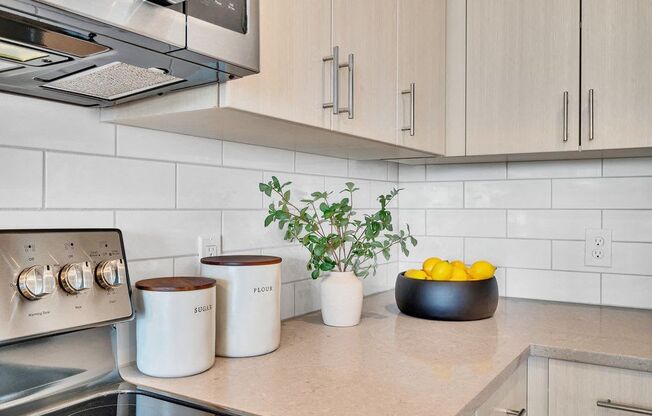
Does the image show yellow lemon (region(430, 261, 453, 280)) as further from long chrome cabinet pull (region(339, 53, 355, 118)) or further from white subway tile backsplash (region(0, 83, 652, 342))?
long chrome cabinet pull (region(339, 53, 355, 118))

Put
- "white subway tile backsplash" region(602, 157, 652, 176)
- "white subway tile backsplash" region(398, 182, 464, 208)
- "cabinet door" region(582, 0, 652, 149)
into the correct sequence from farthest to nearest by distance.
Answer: "white subway tile backsplash" region(398, 182, 464, 208)
"white subway tile backsplash" region(602, 157, 652, 176)
"cabinet door" region(582, 0, 652, 149)

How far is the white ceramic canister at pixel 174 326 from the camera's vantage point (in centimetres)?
98

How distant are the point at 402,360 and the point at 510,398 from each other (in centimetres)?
26

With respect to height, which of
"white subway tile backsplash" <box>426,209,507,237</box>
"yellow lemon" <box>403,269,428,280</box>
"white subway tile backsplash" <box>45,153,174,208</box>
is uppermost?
"white subway tile backsplash" <box>45,153,174,208</box>

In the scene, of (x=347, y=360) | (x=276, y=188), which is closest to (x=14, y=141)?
(x=276, y=188)

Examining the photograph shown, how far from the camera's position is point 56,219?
984mm

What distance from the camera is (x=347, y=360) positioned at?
115 cm

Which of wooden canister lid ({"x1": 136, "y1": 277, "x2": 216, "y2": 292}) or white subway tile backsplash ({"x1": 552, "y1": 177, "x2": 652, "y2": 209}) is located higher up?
white subway tile backsplash ({"x1": 552, "y1": 177, "x2": 652, "y2": 209})

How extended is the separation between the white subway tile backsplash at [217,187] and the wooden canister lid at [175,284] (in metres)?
0.23

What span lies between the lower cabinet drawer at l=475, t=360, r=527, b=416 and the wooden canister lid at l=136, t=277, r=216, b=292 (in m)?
0.55

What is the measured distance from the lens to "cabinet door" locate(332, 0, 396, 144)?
1221 mm

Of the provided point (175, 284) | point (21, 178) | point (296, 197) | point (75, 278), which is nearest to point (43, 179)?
point (21, 178)

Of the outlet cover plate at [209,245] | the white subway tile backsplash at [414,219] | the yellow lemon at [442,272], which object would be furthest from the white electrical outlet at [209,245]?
the white subway tile backsplash at [414,219]

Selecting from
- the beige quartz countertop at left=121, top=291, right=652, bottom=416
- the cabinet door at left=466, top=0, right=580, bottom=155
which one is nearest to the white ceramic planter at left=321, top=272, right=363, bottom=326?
the beige quartz countertop at left=121, top=291, right=652, bottom=416
